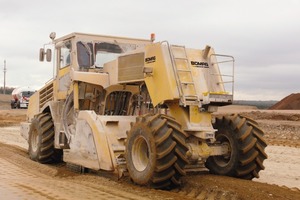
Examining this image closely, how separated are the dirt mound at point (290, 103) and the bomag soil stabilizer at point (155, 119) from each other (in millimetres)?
39886

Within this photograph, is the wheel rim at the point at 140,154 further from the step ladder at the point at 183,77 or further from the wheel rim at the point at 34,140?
the wheel rim at the point at 34,140

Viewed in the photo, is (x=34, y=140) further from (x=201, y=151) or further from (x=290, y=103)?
(x=290, y=103)

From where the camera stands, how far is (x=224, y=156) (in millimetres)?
8633

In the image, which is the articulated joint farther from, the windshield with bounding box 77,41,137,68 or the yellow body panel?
the windshield with bounding box 77,41,137,68

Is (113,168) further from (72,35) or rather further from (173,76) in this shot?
(72,35)

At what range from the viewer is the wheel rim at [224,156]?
8547mm

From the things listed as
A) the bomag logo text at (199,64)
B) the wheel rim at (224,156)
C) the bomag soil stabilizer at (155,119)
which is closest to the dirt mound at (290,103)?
the bomag soil stabilizer at (155,119)

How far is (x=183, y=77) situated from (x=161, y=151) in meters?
1.59

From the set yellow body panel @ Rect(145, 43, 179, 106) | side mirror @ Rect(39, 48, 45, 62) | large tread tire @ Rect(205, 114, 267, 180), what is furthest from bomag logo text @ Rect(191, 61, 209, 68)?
side mirror @ Rect(39, 48, 45, 62)

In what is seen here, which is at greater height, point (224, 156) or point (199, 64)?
point (199, 64)

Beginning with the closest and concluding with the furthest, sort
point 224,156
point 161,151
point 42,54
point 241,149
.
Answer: point 161,151
point 241,149
point 224,156
point 42,54

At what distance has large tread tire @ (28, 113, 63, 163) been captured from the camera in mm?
11156

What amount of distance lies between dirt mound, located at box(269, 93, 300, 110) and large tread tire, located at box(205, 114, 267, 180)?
4037 centimetres

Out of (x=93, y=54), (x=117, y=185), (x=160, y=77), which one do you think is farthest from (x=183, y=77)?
(x=93, y=54)
